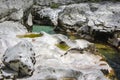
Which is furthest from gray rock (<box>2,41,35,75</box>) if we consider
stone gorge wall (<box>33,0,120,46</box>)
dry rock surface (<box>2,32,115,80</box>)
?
stone gorge wall (<box>33,0,120,46</box>)

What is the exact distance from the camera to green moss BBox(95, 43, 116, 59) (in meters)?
25.9

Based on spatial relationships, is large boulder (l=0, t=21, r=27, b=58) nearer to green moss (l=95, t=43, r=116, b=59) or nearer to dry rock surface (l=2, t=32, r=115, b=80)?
dry rock surface (l=2, t=32, r=115, b=80)

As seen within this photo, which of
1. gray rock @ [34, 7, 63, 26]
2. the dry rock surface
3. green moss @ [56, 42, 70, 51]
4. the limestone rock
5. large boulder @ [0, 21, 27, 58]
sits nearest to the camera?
the dry rock surface

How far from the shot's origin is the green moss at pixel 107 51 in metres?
25.9

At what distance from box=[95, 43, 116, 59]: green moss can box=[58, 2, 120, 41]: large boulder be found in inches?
79.3

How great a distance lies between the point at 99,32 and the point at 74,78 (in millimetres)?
16109

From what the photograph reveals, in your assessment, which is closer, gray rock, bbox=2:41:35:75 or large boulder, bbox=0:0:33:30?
Result: gray rock, bbox=2:41:35:75

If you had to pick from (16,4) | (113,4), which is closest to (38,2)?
(113,4)

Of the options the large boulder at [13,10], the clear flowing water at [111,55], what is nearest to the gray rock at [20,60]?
the clear flowing water at [111,55]

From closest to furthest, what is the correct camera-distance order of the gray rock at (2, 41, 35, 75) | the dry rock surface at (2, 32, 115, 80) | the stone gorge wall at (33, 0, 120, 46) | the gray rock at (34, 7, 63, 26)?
the gray rock at (2, 41, 35, 75)
the dry rock surface at (2, 32, 115, 80)
the stone gorge wall at (33, 0, 120, 46)
the gray rock at (34, 7, 63, 26)

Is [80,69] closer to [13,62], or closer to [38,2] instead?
[13,62]

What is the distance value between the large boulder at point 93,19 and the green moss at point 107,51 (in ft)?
6.61

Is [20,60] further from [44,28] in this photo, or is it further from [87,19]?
[44,28]

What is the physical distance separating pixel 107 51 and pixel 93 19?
679 cm
